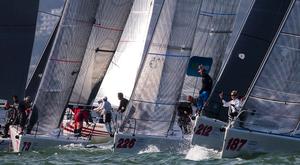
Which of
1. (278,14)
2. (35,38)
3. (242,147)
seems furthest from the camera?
(35,38)

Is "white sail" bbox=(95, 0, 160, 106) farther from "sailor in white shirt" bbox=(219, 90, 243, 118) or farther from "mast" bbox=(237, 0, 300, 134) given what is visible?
"mast" bbox=(237, 0, 300, 134)

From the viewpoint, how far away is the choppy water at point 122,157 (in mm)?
18375

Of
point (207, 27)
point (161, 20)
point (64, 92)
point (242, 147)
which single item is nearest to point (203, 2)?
point (207, 27)

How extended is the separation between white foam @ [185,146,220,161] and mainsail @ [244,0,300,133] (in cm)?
100

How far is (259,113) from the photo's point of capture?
19.2 metres

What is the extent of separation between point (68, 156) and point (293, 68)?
15.5 feet

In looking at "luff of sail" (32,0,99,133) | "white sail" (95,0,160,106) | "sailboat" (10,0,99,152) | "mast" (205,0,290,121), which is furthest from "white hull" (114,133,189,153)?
"white sail" (95,0,160,106)

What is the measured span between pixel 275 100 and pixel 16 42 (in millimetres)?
6970

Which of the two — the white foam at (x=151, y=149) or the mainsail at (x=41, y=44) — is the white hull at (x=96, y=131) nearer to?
the mainsail at (x=41, y=44)

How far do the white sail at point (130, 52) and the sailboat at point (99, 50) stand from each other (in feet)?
0.76

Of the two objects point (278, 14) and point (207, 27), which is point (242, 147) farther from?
point (207, 27)

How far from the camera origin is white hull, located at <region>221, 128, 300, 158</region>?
61.9 feet

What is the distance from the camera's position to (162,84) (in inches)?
841

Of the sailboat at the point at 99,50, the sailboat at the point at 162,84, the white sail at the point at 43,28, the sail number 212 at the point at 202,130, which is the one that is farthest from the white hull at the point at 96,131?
the sail number 212 at the point at 202,130
